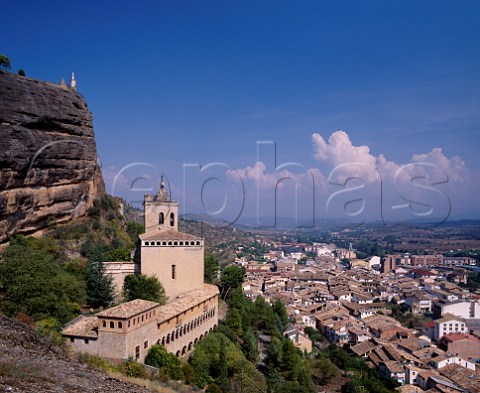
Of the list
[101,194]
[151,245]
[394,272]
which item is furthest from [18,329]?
[394,272]

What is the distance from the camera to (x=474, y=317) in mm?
53469

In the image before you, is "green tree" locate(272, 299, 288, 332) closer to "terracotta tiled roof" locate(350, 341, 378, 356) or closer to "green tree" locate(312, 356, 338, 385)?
"green tree" locate(312, 356, 338, 385)

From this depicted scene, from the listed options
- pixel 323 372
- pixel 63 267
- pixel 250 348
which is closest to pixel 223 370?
pixel 250 348

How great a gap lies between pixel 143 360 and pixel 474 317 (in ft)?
164

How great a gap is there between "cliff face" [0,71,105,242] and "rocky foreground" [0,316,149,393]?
473 inches

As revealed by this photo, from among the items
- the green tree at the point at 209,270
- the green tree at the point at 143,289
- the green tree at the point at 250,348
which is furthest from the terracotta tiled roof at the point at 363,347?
the green tree at the point at 143,289

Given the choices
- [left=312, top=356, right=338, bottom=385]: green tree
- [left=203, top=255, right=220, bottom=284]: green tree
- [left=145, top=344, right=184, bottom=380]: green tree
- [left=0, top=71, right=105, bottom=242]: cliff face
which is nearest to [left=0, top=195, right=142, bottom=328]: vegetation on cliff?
[left=0, top=71, right=105, bottom=242]: cliff face

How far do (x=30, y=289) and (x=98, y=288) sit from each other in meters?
4.03

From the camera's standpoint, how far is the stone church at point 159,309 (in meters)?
14.1

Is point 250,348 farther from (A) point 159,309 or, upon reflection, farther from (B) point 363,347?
(B) point 363,347

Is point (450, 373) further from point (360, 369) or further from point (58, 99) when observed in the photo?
point (58, 99)

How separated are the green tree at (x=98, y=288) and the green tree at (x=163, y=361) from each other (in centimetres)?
454

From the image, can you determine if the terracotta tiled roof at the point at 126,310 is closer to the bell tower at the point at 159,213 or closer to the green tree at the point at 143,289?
the green tree at the point at 143,289

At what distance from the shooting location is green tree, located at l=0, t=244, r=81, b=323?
49.2ft
